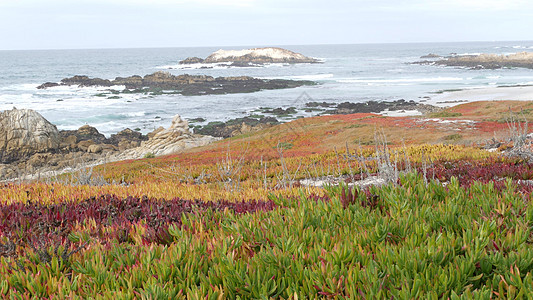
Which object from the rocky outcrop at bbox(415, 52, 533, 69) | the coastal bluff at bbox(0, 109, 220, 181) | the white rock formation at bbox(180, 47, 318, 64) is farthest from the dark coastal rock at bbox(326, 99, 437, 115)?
the white rock formation at bbox(180, 47, 318, 64)

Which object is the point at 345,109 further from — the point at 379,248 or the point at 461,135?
the point at 379,248

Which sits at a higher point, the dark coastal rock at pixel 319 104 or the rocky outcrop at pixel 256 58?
the rocky outcrop at pixel 256 58

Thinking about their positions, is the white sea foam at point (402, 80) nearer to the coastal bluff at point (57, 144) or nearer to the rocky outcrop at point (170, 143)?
the rocky outcrop at point (170, 143)

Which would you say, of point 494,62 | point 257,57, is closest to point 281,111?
point 494,62

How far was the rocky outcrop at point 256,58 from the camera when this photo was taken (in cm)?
15110

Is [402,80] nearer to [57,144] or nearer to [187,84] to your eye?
[187,84]

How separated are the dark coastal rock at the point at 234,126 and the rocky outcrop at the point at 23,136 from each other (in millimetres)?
13861

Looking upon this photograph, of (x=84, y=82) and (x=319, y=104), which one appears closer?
(x=319, y=104)

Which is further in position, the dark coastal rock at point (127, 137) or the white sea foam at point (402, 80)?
the white sea foam at point (402, 80)

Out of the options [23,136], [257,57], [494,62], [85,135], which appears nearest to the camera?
[23,136]

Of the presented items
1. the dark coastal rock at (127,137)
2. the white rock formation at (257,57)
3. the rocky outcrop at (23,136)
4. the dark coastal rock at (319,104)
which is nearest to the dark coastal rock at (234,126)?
the dark coastal rock at (127,137)

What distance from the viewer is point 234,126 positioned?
148 feet

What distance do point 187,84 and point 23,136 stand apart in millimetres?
51627

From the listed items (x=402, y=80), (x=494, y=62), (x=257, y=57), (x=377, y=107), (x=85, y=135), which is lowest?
(x=85, y=135)
